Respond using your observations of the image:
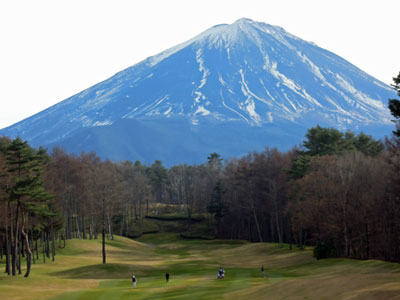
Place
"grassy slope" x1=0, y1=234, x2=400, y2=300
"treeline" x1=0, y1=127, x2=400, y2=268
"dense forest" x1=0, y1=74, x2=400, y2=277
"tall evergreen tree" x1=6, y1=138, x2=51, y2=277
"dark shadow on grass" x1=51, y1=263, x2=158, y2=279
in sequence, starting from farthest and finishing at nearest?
"dark shadow on grass" x1=51, y1=263, x2=158, y2=279 < "treeline" x1=0, y1=127, x2=400, y2=268 < "dense forest" x1=0, y1=74, x2=400, y2=277 < "tall evergreen tree" x1=6, y1=138, x2=51, y2=277 < "grassy slope" x1=0, y1=234, x2=400, y2=300

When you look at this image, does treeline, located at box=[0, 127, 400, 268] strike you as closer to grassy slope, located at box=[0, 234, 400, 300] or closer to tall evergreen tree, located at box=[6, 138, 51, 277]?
tall evergreen tree, located at box=[6, 138, 51, 277]

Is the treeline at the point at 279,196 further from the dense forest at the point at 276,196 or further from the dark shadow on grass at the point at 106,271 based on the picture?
the dark shadow on grass at the point at 106,271

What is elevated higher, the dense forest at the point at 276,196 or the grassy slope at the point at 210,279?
the dense forest at the point at 276,196

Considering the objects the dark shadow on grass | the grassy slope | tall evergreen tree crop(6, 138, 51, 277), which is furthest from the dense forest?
the dark shadow on grass

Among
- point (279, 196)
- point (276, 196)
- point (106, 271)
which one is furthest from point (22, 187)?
point (279, 196)

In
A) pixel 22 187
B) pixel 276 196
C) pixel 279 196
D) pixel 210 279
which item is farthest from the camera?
pixel 279 196

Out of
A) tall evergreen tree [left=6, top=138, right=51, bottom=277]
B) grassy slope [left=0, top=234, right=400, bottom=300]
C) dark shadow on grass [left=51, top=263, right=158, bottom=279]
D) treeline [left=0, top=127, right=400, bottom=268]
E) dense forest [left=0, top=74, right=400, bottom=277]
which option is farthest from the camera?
dark shadow on grass [left=51, top=263, right=158, bottom=279]

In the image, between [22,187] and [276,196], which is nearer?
[22,187]

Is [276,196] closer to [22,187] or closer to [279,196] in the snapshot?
[279,196]

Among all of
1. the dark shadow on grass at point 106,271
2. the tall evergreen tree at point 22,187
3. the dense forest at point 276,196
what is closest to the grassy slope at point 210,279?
the dark shadow on grass at point 106,271

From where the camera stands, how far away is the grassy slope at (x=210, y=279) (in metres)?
34.3

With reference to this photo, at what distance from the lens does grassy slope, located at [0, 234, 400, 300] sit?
34.3 m

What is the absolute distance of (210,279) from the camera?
53969mm

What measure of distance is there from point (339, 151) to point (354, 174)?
67.6ft
